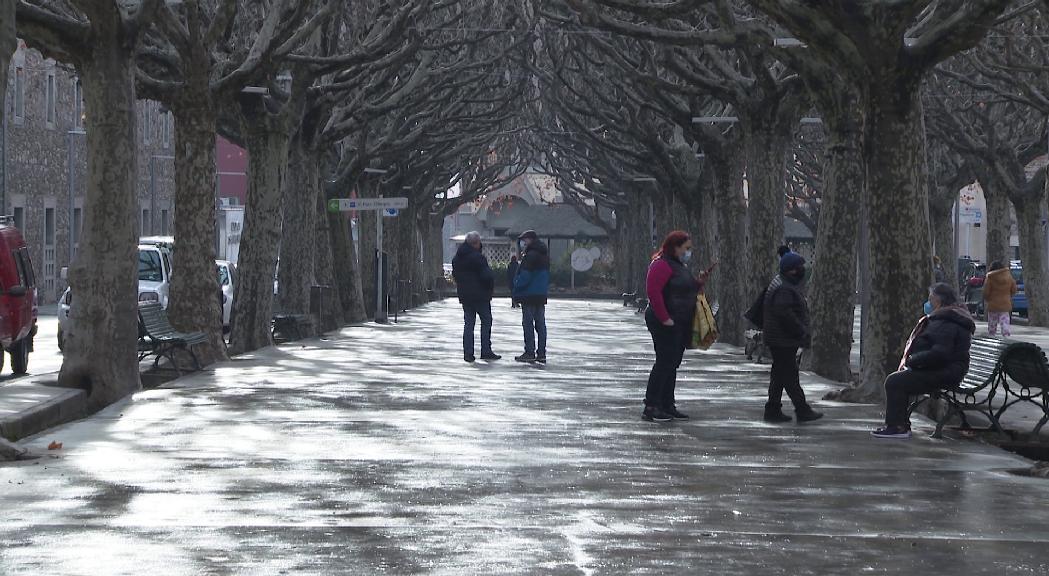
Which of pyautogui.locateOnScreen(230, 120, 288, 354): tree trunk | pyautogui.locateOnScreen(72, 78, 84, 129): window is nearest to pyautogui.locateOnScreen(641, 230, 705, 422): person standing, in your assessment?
pyautogui.locateOnScreen(230, 120, 288, 354): tree trunk

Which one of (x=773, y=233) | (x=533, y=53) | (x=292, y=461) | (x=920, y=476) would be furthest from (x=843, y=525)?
(x=533, y=53)

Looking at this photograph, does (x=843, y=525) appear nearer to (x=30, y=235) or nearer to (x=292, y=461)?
(x=292, y=461)

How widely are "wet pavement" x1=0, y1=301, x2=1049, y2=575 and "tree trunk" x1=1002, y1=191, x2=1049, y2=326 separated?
977 inches

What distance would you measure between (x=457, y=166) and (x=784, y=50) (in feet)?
176

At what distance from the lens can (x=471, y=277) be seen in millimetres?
25750

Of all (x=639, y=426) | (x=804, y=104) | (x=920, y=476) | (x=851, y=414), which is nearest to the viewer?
(x=920, y=476)

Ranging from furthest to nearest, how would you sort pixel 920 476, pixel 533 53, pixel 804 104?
pixel 533 53 < pixel 804 104 < pixel 920 476

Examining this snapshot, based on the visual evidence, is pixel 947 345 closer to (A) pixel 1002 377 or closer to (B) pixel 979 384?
(A) pixel 1002 377

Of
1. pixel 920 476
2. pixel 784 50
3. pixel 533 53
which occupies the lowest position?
pixel 920 476

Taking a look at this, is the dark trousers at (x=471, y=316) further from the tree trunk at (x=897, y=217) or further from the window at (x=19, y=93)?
the window at (x=19, y=93)

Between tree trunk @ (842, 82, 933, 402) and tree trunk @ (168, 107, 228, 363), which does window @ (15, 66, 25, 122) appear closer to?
tree trunk @ (168, 107, 228, 363)

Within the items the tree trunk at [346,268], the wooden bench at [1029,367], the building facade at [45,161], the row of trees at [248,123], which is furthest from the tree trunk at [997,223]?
the wooden bench at [1029,367]

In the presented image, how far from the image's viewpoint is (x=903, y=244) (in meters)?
18.0

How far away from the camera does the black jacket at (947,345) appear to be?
49.1ft
